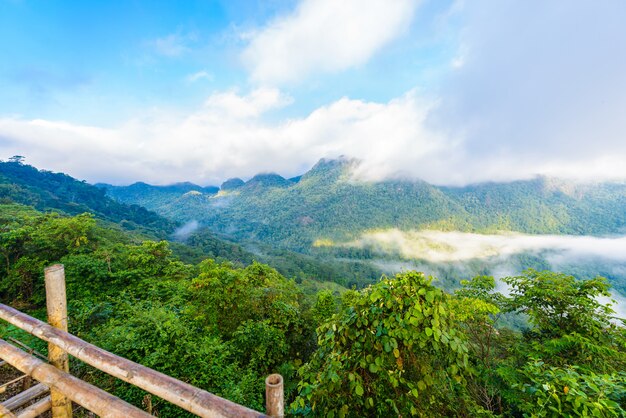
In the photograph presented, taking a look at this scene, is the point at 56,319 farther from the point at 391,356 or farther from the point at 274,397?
the point at 391,356

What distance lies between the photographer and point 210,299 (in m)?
8.49

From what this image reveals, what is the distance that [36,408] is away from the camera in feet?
9.32

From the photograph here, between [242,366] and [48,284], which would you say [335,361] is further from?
[242,366]

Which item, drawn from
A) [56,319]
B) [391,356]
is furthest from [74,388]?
[391,356]

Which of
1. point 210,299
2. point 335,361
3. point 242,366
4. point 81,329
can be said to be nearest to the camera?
point 335,361

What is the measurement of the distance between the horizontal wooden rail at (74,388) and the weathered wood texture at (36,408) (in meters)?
0.44

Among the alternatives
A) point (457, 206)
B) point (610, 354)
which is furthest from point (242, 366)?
point (457, 206)

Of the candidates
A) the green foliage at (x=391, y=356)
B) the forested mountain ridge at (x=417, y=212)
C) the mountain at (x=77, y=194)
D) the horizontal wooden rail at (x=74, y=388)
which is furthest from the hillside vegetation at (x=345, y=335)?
the forested mountain ridge at (x=417, y=212)

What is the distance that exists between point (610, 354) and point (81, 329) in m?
11.9

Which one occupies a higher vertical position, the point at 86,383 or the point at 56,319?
the point at 56,319

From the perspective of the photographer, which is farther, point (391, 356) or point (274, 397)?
point (391, 356)

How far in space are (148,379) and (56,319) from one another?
1.69 metres

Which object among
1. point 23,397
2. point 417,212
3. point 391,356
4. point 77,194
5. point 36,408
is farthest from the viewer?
point 417,212

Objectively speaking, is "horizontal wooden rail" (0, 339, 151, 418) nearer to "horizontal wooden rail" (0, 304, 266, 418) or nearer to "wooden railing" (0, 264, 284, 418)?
"wooden railing" (0, 264, 284, 418)
